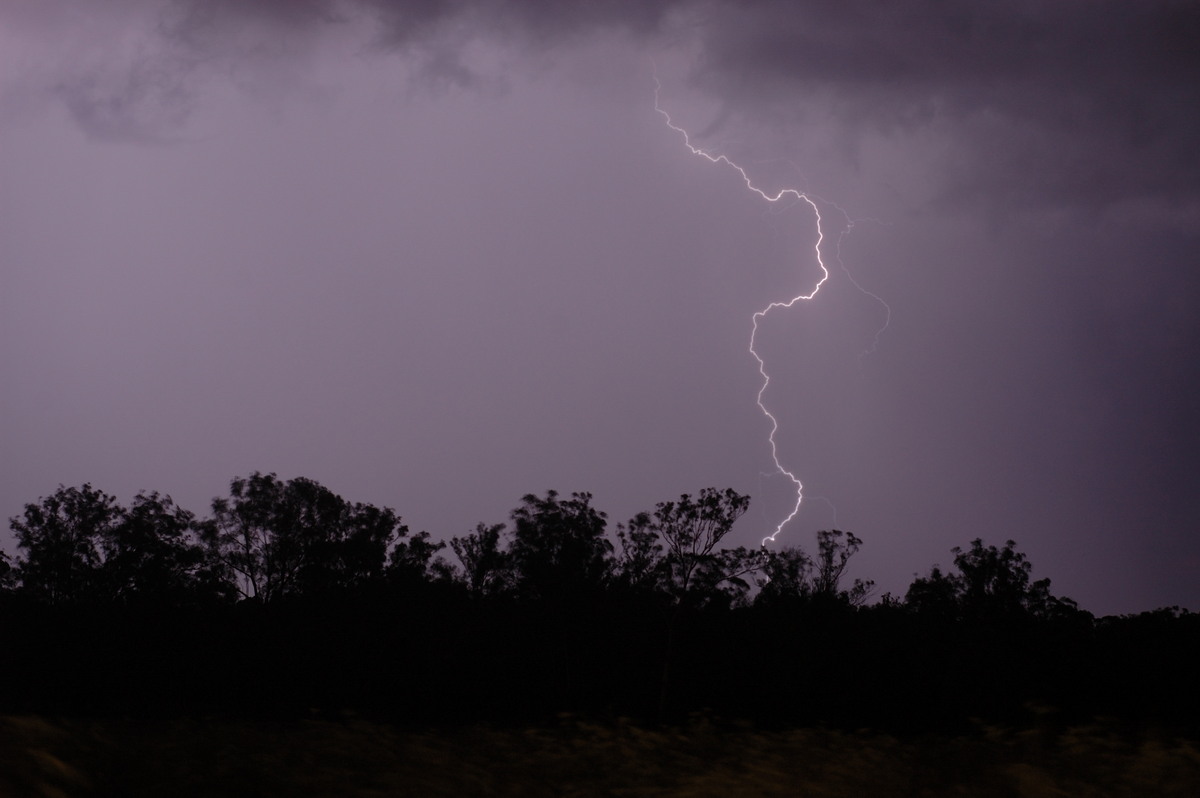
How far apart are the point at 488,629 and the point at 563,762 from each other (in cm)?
3154

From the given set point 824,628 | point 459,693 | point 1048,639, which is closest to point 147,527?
point 459,693

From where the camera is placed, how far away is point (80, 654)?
28953mm

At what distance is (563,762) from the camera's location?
4895 mm

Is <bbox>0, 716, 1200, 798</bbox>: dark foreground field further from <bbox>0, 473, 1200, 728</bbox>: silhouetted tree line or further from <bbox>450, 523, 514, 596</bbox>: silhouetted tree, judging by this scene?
<bbox>450, 523, 514, 596</bbox>: silhouetted tree

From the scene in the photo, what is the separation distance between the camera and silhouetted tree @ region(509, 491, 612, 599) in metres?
37.8

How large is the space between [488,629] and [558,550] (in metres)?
4.94

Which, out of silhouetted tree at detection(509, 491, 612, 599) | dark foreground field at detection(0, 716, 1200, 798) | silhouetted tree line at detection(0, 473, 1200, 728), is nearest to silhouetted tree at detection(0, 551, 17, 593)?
silhouetted tree line at detection(0, 473, 1200, 728)

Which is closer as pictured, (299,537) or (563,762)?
(563,762)

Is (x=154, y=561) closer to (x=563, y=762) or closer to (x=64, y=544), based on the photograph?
(x=64, y=544)

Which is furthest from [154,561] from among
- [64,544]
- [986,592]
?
[986,592]

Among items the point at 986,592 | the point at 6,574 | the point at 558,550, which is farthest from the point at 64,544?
the point at 986,592

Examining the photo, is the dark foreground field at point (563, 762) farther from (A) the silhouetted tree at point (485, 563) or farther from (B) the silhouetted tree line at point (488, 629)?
(A) the silhouetted tree at point (485, 563)

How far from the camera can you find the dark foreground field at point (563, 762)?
3.84 m

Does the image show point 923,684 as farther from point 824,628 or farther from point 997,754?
point 997,754
